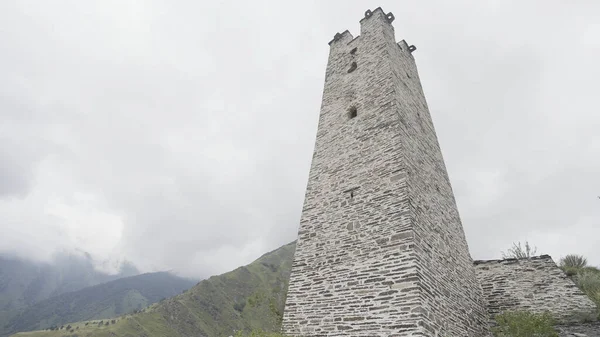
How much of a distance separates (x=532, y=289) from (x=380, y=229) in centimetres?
570

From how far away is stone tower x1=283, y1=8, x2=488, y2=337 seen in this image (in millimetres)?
6646

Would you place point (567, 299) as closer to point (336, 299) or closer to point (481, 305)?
point (481, 305)

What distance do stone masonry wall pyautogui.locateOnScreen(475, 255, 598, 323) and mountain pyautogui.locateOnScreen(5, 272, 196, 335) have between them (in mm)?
122325

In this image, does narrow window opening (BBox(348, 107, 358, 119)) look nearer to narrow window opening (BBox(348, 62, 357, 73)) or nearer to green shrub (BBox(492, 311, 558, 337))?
narrow window opening (BBox(348, 62, 357, 73))

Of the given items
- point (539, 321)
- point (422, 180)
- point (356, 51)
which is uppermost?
point (356, 51)

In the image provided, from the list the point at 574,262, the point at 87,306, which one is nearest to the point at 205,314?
the point at 574,262

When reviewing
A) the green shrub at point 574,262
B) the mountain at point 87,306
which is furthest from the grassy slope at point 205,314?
the mountain at point 87,306

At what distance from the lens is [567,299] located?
870 centimetres

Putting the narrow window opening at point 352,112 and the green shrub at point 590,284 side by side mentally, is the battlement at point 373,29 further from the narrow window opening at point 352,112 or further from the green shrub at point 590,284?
the green shrub at point 590,284

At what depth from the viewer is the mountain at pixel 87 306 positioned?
119188mm

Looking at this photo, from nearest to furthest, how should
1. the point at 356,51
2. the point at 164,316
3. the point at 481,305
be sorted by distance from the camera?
the point at 481,305
the point at 356,51
the point at 164,316

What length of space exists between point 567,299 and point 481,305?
219 centimetres

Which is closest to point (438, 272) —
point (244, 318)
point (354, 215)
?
point (354, 215)

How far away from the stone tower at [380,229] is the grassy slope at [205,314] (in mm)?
34942
